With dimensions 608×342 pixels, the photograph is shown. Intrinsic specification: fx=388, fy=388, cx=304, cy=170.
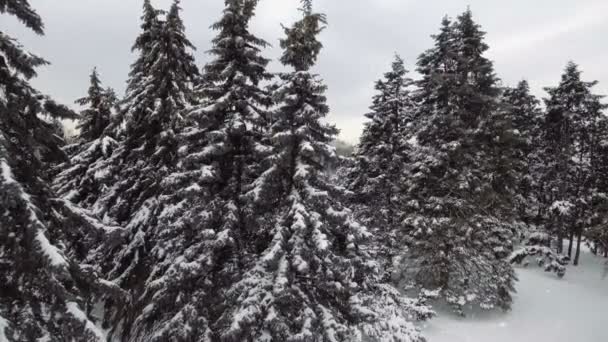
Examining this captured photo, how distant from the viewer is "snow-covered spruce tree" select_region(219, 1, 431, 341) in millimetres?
11484

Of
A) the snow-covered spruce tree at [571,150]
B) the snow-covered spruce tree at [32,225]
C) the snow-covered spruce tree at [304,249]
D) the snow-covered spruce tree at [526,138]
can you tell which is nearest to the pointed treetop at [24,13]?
the snow-covered spruce tree at [32,225]

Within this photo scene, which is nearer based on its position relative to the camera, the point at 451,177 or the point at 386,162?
the point at 451,177

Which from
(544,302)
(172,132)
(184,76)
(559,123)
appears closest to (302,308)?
(172,132)

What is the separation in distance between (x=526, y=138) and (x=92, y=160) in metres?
34.7

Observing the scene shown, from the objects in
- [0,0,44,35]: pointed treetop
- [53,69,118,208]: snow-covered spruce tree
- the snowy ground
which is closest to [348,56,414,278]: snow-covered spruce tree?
the snowy ground

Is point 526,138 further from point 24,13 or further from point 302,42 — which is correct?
point 24,13

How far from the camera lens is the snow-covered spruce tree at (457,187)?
2045cm

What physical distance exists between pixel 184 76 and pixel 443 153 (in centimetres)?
1374

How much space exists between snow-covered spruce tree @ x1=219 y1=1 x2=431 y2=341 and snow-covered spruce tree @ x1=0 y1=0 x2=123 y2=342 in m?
4.41

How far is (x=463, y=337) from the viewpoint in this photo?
1906cm

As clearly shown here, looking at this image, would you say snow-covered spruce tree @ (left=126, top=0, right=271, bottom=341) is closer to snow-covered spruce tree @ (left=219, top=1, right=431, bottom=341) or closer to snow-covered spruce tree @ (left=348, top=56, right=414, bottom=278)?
snow-covered spruce tree @ (left=219, top=1, right=431, bottom=341)

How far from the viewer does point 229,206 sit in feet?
41.8

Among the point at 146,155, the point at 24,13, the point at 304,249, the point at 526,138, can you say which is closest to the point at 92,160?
the point at 146,155

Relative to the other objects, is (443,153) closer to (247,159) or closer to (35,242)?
(247,159)
